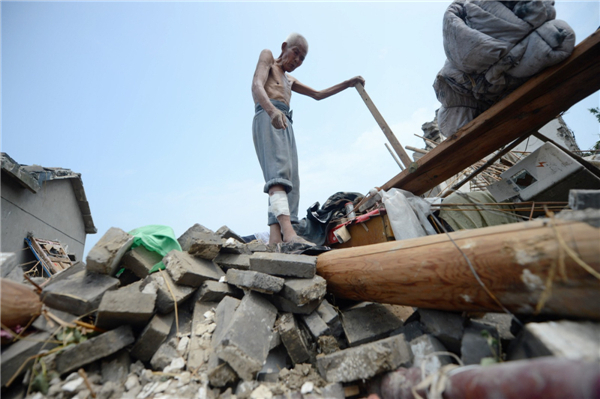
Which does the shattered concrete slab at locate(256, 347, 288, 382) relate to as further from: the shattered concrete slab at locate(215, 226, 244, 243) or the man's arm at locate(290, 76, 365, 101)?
the man's arm at locate(290, 76, 365, 101)

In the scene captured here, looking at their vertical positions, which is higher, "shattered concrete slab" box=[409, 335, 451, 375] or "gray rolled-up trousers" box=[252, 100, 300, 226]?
"gray rolled-up trousers" box=[252, 100, 300, 226]

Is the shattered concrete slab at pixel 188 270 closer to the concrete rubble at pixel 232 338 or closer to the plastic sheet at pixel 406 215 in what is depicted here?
the concrete rubble at pixel 232 338

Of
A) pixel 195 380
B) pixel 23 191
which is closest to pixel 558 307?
pixel 195 380

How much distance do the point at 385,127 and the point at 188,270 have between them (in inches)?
126

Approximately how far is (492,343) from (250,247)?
2356 millimetres

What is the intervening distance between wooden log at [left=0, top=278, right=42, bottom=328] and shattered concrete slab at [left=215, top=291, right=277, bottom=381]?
1149 millimetres

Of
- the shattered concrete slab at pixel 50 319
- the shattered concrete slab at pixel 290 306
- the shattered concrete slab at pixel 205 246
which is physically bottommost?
the shattered concrete slab at pixel 290 306

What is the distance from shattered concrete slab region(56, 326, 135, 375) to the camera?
58.7 inches

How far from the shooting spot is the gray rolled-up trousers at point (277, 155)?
3.14 metres

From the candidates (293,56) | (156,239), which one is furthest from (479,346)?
(293,56)

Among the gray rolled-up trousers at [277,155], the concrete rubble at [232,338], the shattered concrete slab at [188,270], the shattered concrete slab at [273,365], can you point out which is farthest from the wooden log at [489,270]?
the gray rolled-up trousers at [277,155]

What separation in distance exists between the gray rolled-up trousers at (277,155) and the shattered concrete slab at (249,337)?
4.31 ft

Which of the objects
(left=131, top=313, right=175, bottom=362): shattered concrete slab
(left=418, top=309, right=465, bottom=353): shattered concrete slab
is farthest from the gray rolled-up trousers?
(left=418, top=309, right=465, bottom=353): shattered concrete slab

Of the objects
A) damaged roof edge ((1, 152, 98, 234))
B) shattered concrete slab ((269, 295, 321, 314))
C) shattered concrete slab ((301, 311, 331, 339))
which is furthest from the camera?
damaged roof edge ((1, 152, 98, 234))
